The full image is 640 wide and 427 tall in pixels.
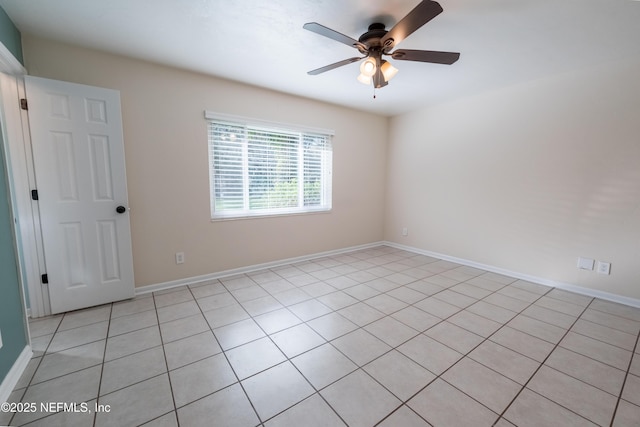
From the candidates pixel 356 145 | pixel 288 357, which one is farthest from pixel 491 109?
pixel 288 357

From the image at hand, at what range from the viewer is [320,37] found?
2.15 metres

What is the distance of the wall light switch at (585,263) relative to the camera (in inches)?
109

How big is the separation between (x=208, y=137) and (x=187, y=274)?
1664mm

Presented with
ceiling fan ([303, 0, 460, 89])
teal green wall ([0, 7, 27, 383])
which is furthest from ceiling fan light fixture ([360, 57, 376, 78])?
teal green wall ([0, 7, 27, 383])

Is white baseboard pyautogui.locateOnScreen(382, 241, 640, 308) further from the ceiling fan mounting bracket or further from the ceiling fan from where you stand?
the ceiling fan mounting bracket

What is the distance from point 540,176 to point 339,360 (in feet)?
10.5

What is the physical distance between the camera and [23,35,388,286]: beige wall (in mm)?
2461

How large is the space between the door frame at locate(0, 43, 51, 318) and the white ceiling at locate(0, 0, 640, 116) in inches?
22.8

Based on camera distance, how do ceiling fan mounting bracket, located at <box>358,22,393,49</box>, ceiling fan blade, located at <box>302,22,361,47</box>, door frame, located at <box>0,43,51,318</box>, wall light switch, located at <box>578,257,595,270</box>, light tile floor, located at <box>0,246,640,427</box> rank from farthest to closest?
wall light switch, located at <box>578,257,595,270</box> < door frame, located at <box>0,43,51,318</box> < ceiling fan mounting bracket, located at <box>358,22,393,49</box> < ceiling fan blade, located at <box>302,22,361,47</box> < light tile floor, located at <box>0,246,640,427</box>

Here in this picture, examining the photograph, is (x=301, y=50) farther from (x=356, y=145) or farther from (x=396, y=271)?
(x=396, y=271)

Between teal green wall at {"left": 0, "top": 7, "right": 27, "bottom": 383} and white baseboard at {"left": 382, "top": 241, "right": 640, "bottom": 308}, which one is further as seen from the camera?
white baseboard at {"left": 382, "top": 241, "right": 640, "bottom": 308}

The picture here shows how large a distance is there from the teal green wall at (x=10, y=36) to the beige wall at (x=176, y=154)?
9 cm

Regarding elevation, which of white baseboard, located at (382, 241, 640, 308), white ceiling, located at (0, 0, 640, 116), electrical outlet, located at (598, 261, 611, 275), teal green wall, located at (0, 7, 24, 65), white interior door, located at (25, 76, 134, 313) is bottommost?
white baseboard, located at (382, 241, 640, 308)

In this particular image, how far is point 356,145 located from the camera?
443 centimetres
